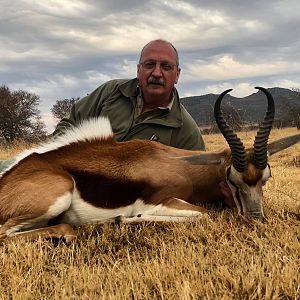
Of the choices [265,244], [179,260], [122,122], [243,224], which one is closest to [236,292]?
[179,260]

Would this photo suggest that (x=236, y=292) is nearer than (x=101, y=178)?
Yes

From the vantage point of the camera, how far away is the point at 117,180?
4.52 metres

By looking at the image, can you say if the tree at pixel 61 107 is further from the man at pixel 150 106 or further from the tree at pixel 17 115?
the man at pixel 150 106

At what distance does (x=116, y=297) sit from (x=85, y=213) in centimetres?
184

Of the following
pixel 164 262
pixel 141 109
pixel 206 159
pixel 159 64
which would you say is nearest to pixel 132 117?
pixel 141 109

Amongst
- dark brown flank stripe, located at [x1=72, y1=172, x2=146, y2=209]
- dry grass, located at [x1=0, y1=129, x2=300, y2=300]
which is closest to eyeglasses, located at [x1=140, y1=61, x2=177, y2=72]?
dark brown flank stripe, located at [x1=72, y1=172, x2=146, y2=209]

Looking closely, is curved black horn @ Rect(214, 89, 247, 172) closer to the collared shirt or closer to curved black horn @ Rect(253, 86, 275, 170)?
curved black horn @ Rect(253, 86, 275, 170)

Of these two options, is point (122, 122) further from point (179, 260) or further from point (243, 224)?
point (179, 260)

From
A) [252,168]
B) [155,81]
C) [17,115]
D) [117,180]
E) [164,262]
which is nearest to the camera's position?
[164,262]

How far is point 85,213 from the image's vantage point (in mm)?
4348

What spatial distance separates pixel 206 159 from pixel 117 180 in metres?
0.94

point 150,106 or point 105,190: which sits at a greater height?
point 150,106

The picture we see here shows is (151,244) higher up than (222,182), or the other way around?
(222,182)

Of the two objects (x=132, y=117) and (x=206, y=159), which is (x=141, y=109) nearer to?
(x=132, y=117)
